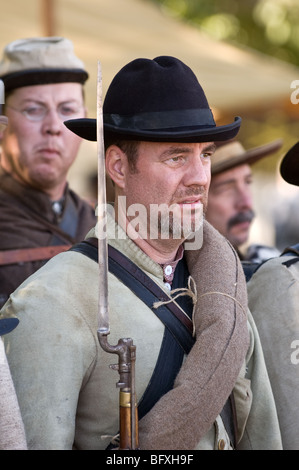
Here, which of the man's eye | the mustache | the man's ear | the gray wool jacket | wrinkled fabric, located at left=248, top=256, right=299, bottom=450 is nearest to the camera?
the gray wool jacket

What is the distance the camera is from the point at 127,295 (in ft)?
8.57

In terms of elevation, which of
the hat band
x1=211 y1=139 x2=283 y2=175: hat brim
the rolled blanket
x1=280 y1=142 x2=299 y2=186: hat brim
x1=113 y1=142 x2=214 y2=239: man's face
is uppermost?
the hat band

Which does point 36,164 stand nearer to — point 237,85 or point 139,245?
point 139,245

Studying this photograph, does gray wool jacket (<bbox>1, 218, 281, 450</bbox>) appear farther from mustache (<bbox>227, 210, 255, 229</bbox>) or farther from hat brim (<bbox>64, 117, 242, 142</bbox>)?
mustache (<bbox>227, 210, 255, 229</bbox>)

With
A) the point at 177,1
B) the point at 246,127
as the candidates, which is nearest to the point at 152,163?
the point at 246,127

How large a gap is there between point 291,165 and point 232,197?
1.59 meters

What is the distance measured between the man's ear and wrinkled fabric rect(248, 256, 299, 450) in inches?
35.8

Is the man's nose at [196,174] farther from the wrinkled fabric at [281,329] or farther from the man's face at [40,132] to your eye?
the man's face at [40,132]

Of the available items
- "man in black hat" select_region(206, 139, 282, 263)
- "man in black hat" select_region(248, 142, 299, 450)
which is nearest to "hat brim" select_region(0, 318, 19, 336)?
"man in black hat" select_region(248, 142, 299, 450)

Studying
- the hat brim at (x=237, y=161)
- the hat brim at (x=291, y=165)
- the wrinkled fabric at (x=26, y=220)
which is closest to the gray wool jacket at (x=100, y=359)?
the hat brim at (x=291, y=165)

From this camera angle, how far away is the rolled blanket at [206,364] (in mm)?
2424

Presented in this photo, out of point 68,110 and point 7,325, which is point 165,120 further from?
point 68,110

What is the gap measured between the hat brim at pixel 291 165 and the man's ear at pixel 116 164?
114 centimetres

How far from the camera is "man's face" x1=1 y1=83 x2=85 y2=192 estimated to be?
425 centimetres
